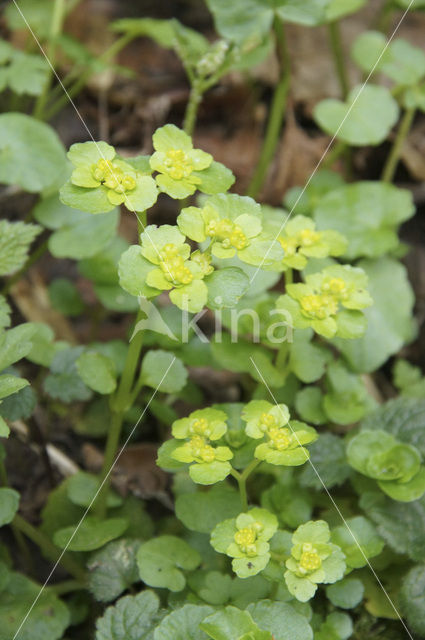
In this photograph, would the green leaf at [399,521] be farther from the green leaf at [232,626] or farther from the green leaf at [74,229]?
the green leaf at [74,229]

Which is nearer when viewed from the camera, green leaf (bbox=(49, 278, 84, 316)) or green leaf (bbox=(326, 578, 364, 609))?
green leaf (bbox=(326, 578, 364, 609))

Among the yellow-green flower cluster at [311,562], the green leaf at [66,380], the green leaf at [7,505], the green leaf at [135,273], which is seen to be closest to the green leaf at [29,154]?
the green leaf at [66,380]

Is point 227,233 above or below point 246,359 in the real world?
above

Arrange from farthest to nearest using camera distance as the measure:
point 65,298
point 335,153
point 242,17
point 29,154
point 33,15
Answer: point 33,15 < point 335,153 < point 65,298 < point 242,17 < point 29,154

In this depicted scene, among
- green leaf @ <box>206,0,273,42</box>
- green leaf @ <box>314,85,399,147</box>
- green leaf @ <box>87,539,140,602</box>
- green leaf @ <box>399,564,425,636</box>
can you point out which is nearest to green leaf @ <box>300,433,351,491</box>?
green leaf @ <box>399,564,425,636</box>

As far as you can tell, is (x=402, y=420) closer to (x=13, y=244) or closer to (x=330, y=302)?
(x=330, y=302)

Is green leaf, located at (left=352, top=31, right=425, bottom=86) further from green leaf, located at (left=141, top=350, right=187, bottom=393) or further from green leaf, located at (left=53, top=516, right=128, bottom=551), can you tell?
green leaf, located at (left=53, top=516, right=128, bottom=551)

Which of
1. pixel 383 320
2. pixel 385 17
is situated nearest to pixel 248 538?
pixel 383 320
